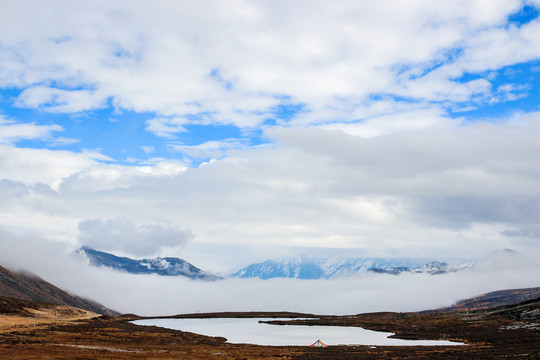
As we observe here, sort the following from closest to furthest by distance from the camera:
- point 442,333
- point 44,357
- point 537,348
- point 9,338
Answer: point 44,357, point 537,348, point 9,338, point 442,333

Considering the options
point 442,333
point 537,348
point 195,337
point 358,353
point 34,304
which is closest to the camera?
point 537,348

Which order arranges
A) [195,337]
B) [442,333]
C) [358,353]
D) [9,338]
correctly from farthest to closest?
1. [442,333]
2. [195,337]
3. [9,338]
4. [358,353]

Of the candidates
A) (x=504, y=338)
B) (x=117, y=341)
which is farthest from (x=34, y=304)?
(x=504, y=338)

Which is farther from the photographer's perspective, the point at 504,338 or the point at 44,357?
the point at 504,338

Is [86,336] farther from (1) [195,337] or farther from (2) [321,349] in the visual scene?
(2) [321,349]

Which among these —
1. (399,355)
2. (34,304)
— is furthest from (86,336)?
(34,304)

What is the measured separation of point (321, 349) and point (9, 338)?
194 ft

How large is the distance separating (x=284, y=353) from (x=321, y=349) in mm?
10927

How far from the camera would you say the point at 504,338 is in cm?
9281

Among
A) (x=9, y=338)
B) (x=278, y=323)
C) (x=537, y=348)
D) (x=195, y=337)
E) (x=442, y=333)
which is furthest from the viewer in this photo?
(x=278, y=323)

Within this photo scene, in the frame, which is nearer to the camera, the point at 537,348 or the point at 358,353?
the point at 537,348

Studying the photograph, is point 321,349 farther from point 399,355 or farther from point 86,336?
point 86,336

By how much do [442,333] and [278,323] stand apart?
62723 mm

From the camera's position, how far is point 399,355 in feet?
236
